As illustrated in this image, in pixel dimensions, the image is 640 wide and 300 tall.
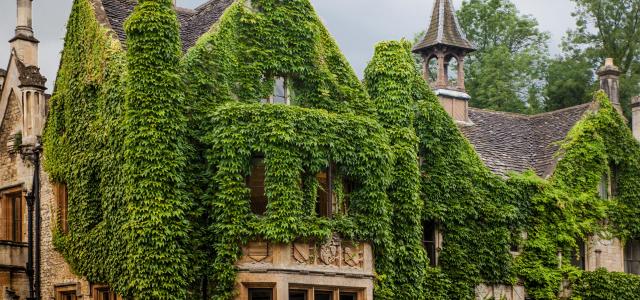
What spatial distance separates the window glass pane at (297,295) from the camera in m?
31.9

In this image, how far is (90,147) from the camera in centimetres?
3428

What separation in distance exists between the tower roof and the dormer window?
419 inches

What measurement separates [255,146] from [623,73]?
37.9 m

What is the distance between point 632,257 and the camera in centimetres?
4359

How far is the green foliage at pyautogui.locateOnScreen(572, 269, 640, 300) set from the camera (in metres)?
40.5

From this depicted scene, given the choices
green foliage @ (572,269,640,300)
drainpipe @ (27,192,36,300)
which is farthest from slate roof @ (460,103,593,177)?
drainpipe @ (27,192,36,300)

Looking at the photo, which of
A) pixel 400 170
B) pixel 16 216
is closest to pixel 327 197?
pixel 400 170

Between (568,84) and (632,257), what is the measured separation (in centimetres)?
2146

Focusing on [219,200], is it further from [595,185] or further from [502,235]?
[595,185]

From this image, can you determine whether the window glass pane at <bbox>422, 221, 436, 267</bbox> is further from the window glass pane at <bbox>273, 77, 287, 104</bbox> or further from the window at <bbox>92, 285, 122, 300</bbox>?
the window at <bbox>92, 285, 122, 300</bbox>

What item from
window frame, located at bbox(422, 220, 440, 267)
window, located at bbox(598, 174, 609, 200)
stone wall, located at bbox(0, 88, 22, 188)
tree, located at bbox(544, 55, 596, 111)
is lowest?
window frame, located at bbox(422, 220, 440, 267)

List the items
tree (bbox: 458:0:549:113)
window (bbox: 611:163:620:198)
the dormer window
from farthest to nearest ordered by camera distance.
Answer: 1. tree (bbox: 458:0:549:113)
2. window (bbox: 611:163:620:198)
3. the dormer window

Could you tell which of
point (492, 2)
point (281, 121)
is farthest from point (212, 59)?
point (492, 2)

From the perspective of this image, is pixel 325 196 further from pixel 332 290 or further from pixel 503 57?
pixel 503 57
